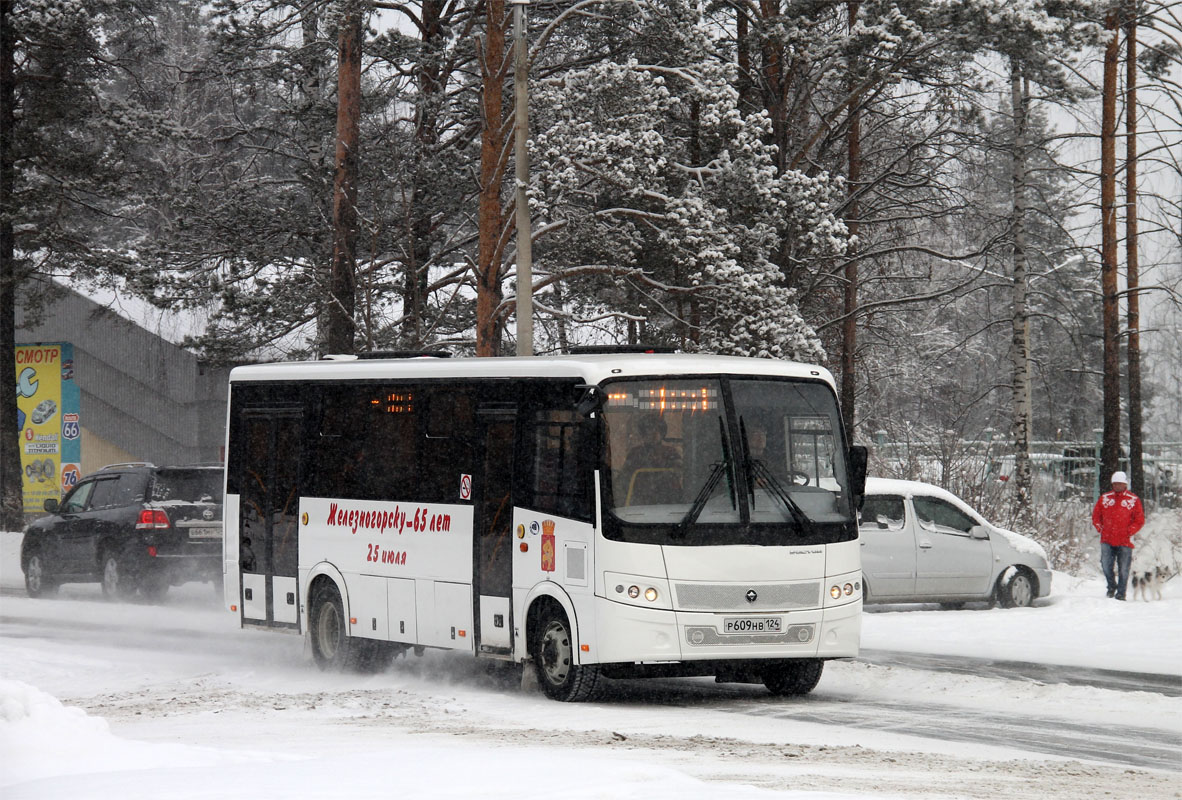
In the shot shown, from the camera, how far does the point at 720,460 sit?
12875mm

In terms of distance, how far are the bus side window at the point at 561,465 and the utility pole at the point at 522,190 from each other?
8.87 meters

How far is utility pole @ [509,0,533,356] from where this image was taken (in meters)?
22.5

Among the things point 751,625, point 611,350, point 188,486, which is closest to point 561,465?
point 611,350

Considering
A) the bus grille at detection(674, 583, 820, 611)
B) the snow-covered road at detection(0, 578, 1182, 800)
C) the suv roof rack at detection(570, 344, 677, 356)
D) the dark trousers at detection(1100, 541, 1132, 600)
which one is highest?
the suv roof rack at detection(570, 344, 677, 356)

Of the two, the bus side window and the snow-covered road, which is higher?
the bus side window

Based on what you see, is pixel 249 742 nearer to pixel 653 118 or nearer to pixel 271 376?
pixel 271 376

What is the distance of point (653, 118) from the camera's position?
2816cm

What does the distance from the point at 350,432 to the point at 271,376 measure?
155cm

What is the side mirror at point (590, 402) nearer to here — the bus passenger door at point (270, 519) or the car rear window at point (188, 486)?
the bus passenger door at point (270, 519)

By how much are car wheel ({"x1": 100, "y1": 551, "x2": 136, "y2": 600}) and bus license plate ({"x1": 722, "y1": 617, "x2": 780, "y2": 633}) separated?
12.8 metres

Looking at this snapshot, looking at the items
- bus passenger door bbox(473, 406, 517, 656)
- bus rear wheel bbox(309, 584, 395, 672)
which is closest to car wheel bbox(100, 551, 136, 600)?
bus rear wheel bbox(309, 584, 395, 672)

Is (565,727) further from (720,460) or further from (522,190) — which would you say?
(522,190)

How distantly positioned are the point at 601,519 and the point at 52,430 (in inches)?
1323

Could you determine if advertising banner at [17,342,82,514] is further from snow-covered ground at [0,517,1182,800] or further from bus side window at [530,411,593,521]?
Result: bus side window at [530,411,593,521]
